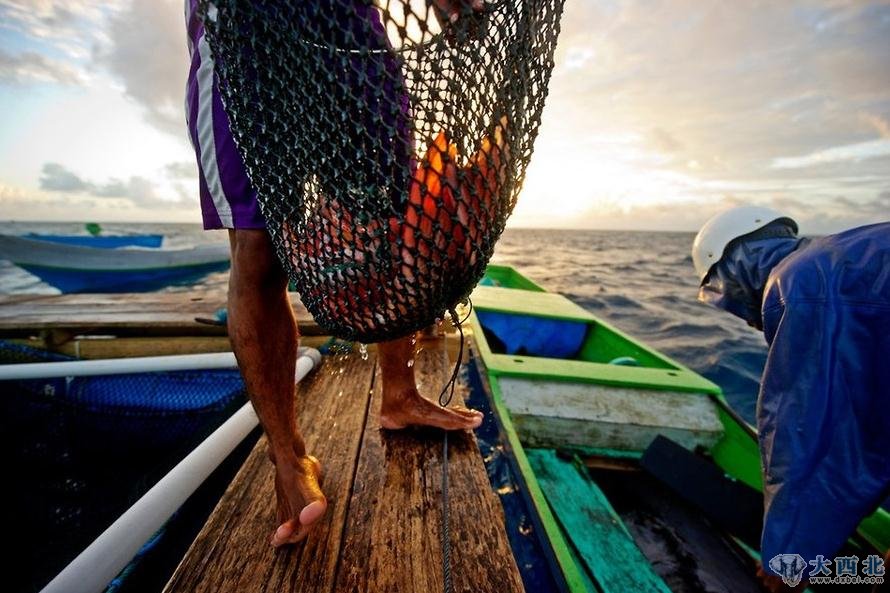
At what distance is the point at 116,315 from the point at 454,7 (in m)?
4.00

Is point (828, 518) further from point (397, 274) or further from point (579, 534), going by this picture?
point (397, 274)

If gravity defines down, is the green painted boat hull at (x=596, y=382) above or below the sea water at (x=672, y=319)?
above

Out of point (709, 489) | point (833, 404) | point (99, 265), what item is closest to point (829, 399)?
point (833, 404)

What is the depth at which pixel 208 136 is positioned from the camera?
43.0 inches

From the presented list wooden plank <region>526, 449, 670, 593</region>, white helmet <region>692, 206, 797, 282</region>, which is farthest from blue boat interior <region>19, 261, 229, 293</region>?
white helmet <region>692, 206, 797, 282</region>

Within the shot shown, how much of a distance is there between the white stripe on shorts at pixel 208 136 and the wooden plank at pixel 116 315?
2006 millimetres

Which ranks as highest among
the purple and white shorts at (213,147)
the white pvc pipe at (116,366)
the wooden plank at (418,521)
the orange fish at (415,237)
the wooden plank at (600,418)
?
the purple and white shorts at (213,147)

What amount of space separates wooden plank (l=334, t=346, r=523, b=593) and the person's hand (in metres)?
1.45

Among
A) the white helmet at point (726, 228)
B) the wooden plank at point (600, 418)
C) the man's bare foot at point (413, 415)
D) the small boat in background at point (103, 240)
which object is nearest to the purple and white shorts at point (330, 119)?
the man's bare foot at point (413, 415)

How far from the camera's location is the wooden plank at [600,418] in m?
2.66

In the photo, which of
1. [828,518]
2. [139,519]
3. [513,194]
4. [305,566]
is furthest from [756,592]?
[139,519]

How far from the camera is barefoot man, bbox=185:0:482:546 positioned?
3.55ft

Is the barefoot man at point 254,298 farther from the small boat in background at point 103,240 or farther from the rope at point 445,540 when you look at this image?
the small boat in background at point 103,240

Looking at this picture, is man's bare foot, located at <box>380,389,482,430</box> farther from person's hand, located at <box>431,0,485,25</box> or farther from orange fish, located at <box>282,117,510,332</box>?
person's hand, located at <box>431,0,485,25</box>
